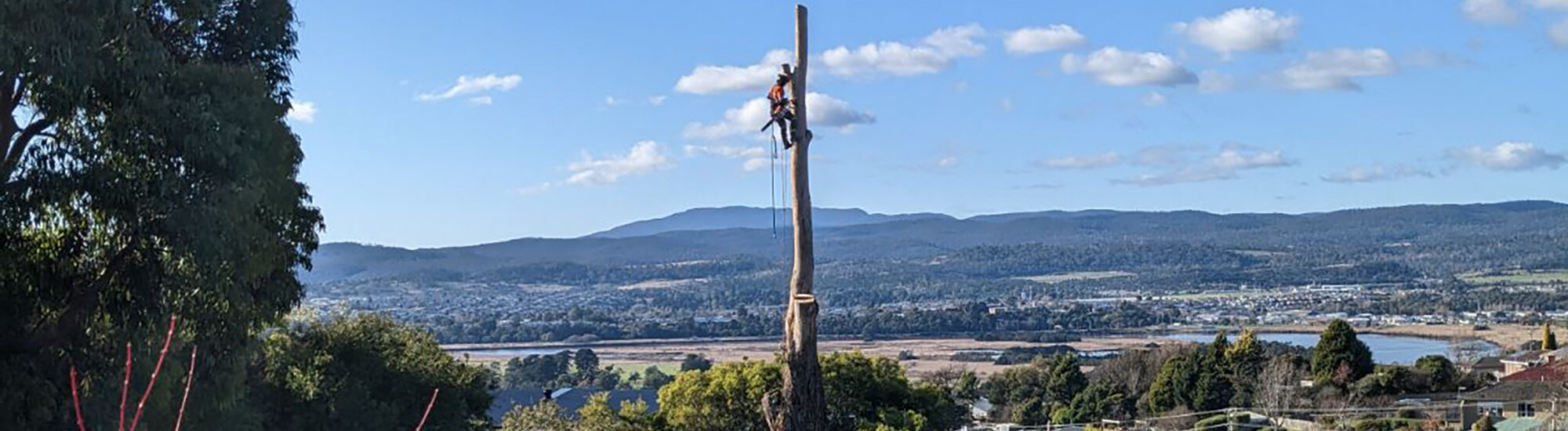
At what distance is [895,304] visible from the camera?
416 ft

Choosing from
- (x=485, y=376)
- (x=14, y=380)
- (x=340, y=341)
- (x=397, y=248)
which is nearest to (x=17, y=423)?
→ (x=14, y=380)

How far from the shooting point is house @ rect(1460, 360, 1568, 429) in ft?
93.8

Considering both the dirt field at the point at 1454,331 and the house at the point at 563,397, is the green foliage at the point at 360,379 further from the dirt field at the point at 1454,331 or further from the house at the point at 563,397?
the dirt field at the point at 1454,331

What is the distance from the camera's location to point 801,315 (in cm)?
725

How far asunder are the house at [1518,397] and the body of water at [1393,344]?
62.4 ft

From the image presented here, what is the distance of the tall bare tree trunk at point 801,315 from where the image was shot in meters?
7.12

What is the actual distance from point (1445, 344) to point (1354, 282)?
7084 centimetres

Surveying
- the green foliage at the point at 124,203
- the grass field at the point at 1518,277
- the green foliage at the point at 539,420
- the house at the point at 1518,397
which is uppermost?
the green foliage at the point at 124,203

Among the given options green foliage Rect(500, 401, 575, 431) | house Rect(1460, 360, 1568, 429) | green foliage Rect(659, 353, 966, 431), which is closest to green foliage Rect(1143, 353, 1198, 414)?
house Rect(1460, 360, 1568, 429)

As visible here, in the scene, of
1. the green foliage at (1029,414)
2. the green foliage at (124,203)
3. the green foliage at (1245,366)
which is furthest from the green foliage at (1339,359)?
the green foliage at (124,203)

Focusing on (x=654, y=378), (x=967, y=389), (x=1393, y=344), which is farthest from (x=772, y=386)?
(x=1393, y=344)

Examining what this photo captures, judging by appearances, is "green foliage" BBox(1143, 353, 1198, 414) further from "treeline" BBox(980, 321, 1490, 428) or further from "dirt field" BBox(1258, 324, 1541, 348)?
"dirt field" BBox(1258, 324, 1541, 348)

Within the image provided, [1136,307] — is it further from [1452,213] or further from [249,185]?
[249,185]

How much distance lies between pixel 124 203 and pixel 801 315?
21.6 feet
